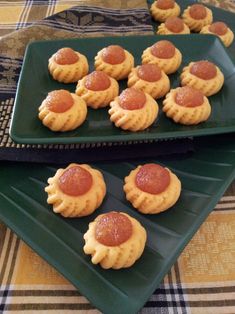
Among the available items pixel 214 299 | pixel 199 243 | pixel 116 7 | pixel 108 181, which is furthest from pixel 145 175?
pixel 116 7

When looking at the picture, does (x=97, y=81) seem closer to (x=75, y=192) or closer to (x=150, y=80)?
(x=150, y=80)

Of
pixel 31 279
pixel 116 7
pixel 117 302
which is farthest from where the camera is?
pixel 116 7

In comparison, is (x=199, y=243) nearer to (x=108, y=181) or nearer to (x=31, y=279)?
(x=108, y=181)

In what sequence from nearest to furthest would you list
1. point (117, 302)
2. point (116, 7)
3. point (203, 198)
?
point (117, 302) < point (203, 198) < point (116, 7)

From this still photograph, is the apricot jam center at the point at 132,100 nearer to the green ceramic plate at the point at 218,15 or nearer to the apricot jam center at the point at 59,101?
the apricot jam center at the point at 59,101

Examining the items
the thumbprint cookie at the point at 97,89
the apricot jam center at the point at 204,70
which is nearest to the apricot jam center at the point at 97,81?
the thumbprint cookie at the point at 97,89

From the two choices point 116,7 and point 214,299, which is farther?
point 116,7

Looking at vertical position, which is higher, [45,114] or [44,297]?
[45,114]
